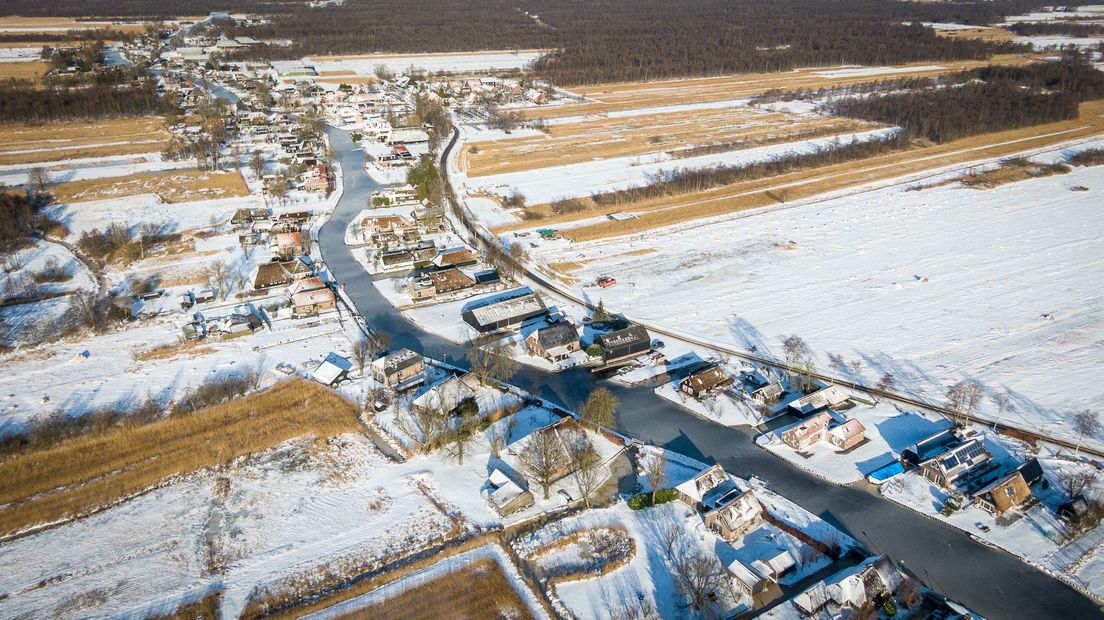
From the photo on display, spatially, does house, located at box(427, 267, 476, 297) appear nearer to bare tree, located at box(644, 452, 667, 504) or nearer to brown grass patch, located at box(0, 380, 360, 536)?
brown grass patch, located at box(0, 380, 360, 536)

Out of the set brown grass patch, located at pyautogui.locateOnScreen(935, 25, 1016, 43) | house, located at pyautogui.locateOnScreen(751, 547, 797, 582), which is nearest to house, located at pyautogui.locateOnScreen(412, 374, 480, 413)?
house, located at pyautogui.locateOnScreen(751, 547, 797, 582)

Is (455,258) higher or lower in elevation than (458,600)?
higher

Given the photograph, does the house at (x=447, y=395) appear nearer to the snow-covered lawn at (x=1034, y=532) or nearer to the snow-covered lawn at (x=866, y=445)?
the snow-covered lawn at (x=866, y=445)

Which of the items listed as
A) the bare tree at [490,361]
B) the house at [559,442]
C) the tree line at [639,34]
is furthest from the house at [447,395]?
the tree line at [639,34]

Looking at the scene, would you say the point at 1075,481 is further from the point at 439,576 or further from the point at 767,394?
the point at 439,576

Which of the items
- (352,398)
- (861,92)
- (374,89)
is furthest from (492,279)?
(861,92)

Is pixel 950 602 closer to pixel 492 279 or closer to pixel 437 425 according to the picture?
pixel 437 425

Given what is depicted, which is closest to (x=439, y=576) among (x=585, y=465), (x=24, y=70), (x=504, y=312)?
(x=585, y=465)
